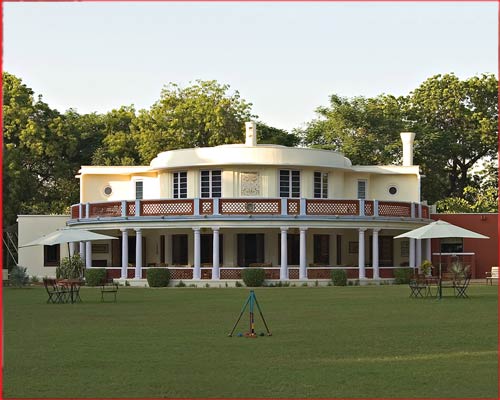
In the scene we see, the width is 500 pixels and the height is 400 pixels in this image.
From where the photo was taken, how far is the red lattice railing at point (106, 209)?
4746 cm

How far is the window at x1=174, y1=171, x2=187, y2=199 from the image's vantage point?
49594 millimetres

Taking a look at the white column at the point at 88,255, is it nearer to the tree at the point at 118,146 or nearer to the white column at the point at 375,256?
the white column at the point at 375,256

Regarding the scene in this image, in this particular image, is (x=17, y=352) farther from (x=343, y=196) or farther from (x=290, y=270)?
(x=343, y=196)

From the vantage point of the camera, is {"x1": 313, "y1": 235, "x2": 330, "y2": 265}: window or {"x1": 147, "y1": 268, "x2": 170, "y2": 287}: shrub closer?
{"x1": 147, "y1": 268, "x2": 170, "y2": 287}: shrub

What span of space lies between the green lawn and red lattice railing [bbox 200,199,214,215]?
59.1 ft

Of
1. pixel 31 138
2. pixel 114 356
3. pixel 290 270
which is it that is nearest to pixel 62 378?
pixel 114 356

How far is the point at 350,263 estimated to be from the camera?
167 ft

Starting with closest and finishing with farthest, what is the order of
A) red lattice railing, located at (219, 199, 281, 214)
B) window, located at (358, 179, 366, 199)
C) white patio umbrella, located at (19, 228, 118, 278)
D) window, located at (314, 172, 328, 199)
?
white patio umbrella, located at (19, 228, 118, 278) → red lattice railing, located at (219, 199, 281, 214) → window, located at (314, 172, 328, 199) → window, located at (358, 179, 366, 199)

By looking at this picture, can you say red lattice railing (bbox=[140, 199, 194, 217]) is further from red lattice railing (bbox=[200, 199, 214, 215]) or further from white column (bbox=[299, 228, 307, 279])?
white column (bbox=[299, 228, 307, 279])

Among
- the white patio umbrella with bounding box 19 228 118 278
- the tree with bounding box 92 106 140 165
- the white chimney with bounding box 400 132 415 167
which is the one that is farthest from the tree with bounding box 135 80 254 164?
the white patio umbrella with bounding box 19 228 118 278

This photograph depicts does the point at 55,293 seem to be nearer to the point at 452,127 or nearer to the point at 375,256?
the point at 375,256

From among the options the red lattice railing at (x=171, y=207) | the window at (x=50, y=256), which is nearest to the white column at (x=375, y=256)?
the red lattice railing at (x=171, y=207)

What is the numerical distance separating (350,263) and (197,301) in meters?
20.3

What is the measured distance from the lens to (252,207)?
150 ft
